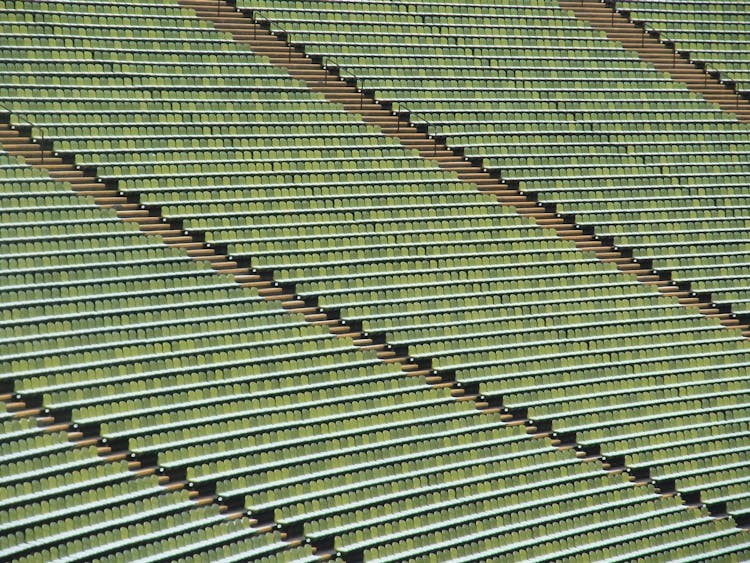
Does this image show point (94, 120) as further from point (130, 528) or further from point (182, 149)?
point (130, 528)

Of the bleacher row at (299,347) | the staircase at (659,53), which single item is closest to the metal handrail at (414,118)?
the bleacher row at (299,347)

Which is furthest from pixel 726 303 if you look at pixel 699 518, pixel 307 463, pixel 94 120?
pixel 94 120

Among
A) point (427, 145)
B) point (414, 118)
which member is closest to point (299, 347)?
point (427, 145)

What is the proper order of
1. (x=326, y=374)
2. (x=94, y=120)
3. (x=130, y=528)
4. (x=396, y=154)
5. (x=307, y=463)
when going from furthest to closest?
(x=396, y=154) < (x=94, y=120) < (x=326, y=374) < (x=307, y=463) < (x=130, y=528)

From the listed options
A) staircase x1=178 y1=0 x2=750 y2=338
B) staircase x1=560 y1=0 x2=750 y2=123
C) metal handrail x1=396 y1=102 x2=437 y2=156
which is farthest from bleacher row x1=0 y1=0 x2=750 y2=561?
staircase x1=560 y1=0 x2=750 y2=123

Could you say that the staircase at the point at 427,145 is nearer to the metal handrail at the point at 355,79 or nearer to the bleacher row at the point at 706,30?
the metal handrail at the point at 355,79
